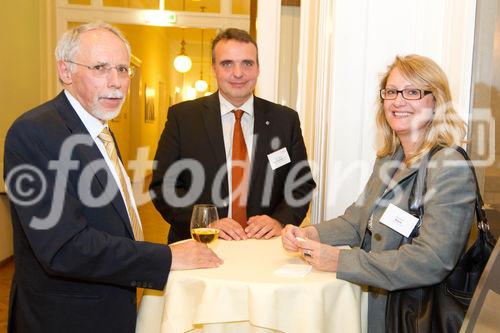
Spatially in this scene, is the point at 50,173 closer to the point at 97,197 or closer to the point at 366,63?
the point at 97,197

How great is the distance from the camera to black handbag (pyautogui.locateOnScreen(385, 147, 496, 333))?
169cm

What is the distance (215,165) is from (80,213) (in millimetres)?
1158

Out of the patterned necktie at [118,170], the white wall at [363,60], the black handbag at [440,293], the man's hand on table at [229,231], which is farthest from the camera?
the white wall at [363,60]

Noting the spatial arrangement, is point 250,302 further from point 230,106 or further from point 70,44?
point 230,106

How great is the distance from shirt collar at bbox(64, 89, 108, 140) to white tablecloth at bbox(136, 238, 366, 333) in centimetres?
60

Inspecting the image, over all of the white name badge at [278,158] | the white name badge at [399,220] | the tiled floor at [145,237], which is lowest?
the tiled floor at [145,237]

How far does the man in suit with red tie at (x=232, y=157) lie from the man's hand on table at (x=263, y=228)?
0.45 ft

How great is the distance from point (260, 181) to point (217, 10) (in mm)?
5455

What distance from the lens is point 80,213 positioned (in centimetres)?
165

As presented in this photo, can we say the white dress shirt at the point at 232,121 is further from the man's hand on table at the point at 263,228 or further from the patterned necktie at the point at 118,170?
the patterned necktie at the point at 118,170

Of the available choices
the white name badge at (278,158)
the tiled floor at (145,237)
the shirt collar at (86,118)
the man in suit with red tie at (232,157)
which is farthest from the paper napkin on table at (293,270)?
the tiled floor at (145,237)

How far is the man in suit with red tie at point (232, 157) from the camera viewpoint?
2711 mm

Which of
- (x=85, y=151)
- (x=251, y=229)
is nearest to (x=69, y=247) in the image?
(x=85, y=151)
